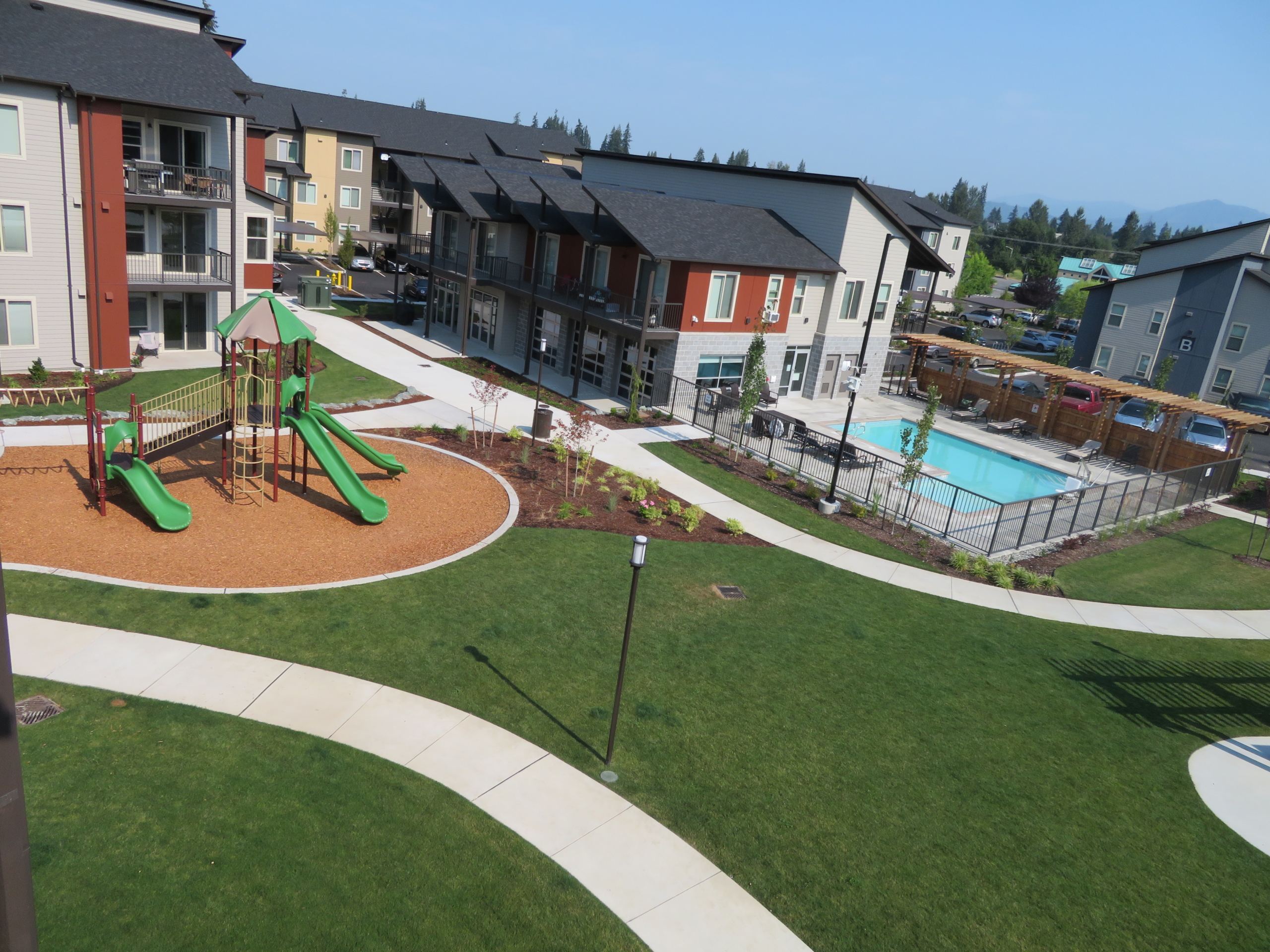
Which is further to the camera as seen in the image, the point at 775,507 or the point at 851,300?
the point at 851,300

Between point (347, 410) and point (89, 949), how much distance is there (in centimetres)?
2069

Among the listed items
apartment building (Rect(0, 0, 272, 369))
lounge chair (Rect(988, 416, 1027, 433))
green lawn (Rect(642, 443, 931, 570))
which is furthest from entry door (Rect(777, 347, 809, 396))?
apartment building (Rect(0, 0, 272, 369))

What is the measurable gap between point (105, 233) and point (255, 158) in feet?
40.3

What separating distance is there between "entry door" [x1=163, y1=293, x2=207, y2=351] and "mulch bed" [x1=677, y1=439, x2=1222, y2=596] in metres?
19.2

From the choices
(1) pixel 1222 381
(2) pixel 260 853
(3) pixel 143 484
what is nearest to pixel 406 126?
(3) pixel 143 484

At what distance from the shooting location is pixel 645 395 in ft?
106

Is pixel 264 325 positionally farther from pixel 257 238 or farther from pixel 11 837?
pixel 257 238

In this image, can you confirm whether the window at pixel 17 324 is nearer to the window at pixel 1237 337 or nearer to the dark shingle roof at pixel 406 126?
the dark shingle roof at pixel 406 126

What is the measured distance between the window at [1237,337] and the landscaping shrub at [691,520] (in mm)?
38721

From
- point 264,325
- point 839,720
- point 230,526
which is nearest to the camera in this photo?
point 839,720

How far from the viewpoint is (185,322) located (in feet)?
102

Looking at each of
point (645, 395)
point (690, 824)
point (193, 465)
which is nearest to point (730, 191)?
point (645, 395)

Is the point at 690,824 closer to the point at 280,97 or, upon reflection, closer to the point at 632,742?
the point at 632,742

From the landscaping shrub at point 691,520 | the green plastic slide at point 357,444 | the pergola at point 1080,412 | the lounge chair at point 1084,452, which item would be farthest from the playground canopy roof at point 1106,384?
the green plastic slide at point 357,444
